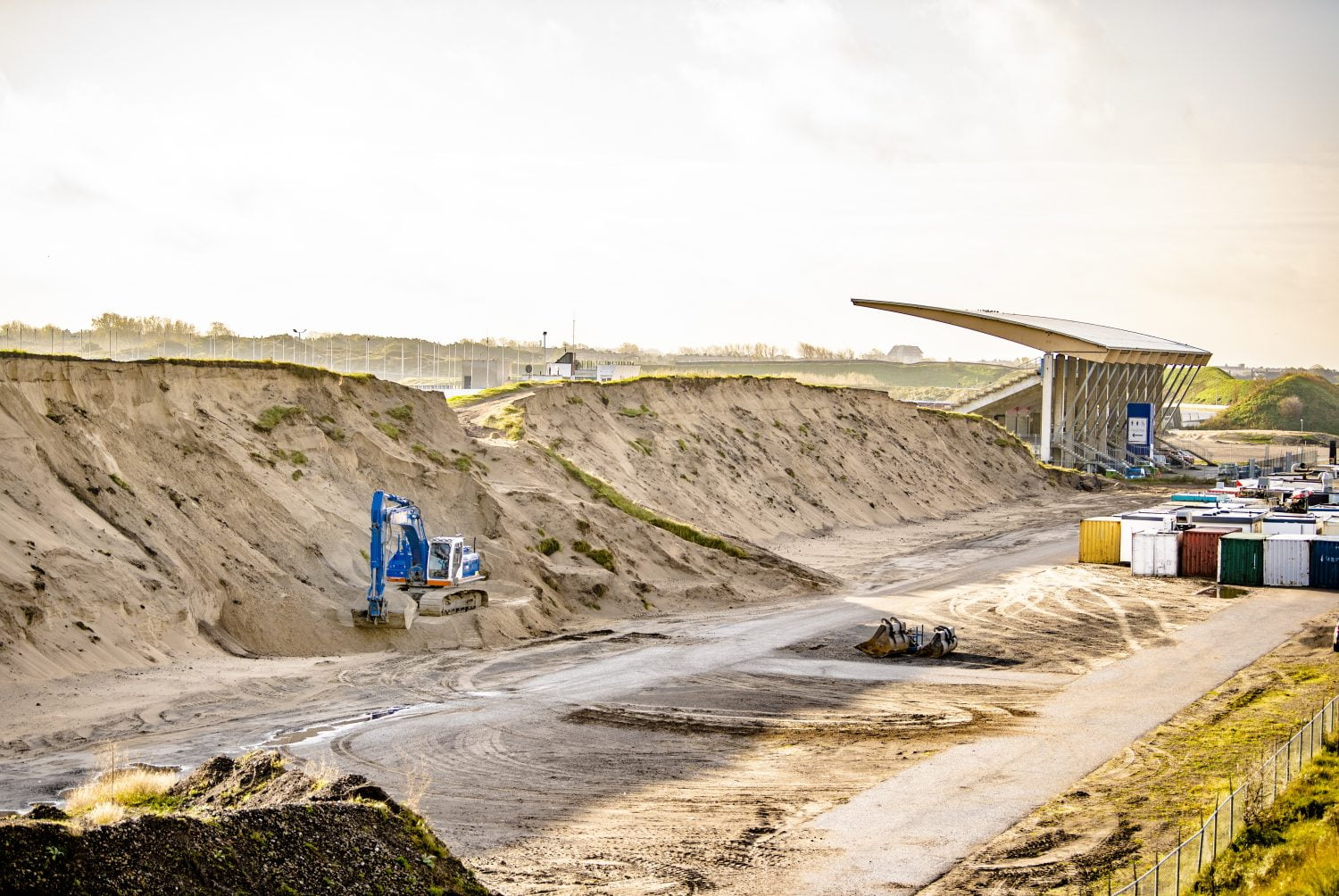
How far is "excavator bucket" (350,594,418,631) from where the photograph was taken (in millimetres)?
35281

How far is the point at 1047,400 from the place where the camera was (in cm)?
9944

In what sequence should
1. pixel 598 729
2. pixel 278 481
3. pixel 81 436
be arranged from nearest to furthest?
pixel 598 729, pixel 81 436, pixel 278 481

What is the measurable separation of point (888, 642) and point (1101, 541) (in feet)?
79.0

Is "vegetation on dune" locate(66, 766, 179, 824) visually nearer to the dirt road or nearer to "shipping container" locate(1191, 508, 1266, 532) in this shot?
the dirt road

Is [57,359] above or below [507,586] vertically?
above

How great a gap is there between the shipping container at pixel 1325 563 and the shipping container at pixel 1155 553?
5.06m

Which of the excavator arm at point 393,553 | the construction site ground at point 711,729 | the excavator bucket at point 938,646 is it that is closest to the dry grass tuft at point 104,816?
the construction site ground at point 711,729

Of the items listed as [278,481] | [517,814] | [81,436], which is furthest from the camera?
[278,481]

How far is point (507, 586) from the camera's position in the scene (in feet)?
133

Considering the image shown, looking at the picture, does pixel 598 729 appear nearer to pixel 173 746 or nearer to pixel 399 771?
pixel 399 771

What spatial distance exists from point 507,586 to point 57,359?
46.7 ft

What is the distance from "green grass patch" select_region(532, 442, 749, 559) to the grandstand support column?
183 ft

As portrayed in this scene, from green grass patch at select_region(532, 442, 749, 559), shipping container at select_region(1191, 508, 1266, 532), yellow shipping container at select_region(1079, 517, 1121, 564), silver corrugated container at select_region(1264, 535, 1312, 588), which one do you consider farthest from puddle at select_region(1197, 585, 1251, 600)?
green grass patch at select_region(532, 442, 749, 559)

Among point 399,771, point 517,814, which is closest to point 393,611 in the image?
point 399,771
